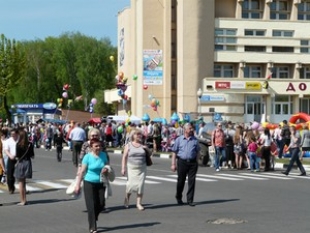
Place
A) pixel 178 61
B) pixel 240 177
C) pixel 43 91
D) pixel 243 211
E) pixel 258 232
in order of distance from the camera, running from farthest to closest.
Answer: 1. pixel 43 91
2. pixel 178 61
3. pixel 240 177
4. pixel 243 211
5. pixel 258 232

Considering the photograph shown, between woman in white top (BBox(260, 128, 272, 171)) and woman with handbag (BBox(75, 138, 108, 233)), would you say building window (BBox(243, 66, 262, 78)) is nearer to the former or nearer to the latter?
woman in white top (BBox(260, 128, 272, 171))

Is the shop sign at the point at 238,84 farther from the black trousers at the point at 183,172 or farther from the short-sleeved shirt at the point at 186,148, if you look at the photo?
the black trousers at the point at 183,172

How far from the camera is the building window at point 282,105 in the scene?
6694 cm

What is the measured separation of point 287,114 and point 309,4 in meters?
12.4

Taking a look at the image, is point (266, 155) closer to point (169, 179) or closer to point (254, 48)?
point (169, 179)

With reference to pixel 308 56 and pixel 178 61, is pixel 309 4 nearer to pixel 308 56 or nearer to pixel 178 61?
pixel 308 56

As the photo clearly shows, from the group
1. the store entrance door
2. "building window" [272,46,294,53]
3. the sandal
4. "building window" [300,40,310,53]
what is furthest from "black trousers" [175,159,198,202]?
"building window" [300,40,310,53]

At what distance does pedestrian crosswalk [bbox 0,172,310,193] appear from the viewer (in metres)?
18.7

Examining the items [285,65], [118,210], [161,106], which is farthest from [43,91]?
[118,210]

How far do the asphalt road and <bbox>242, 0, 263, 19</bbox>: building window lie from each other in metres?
49.2

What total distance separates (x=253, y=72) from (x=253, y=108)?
14.0 feet

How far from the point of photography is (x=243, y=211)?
13.2 metres

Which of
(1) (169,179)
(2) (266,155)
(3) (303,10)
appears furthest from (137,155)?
(3) (303,10)

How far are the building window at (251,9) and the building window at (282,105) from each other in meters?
8.75
